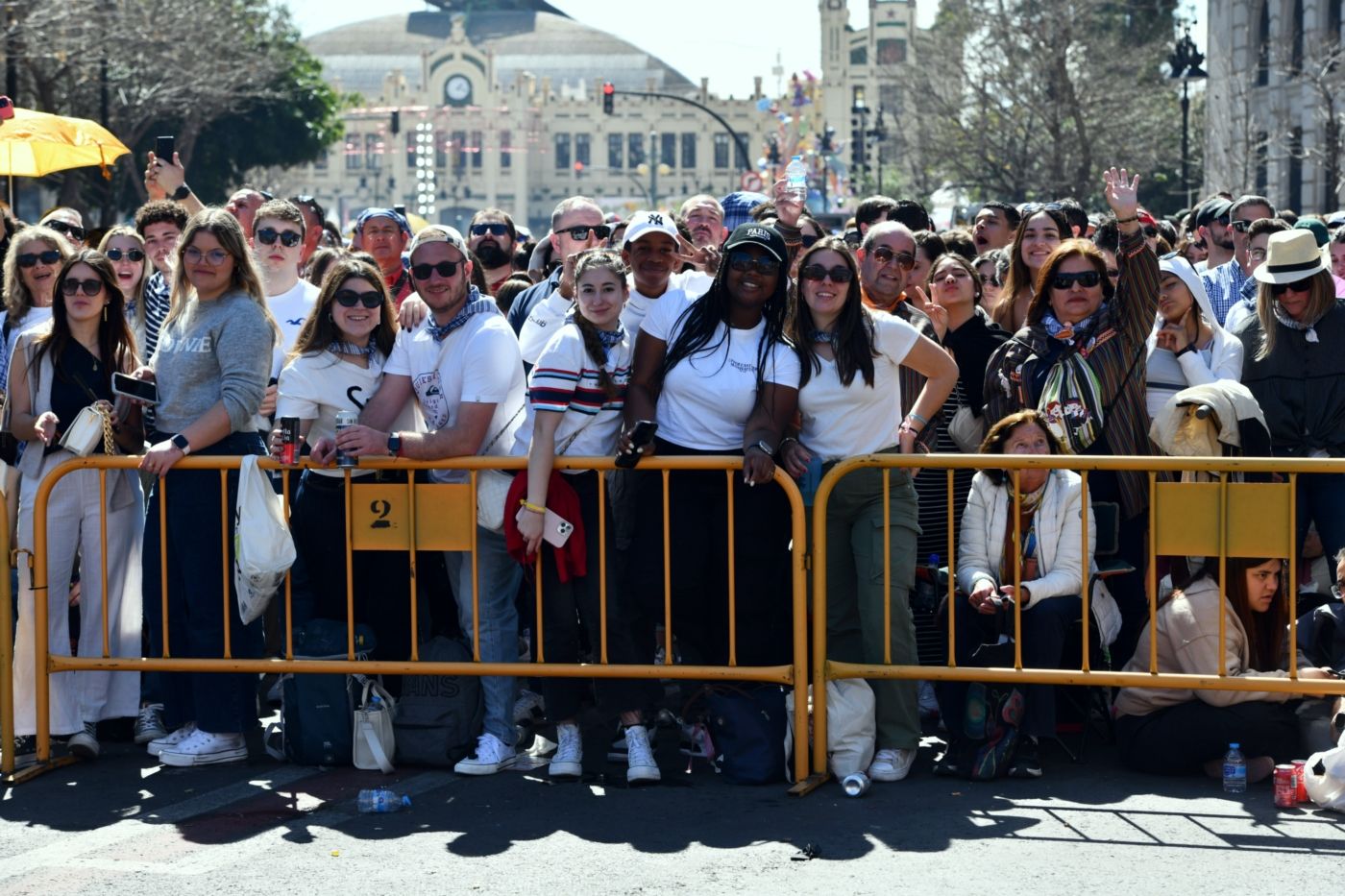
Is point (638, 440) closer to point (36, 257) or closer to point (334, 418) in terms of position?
point (334, 418)

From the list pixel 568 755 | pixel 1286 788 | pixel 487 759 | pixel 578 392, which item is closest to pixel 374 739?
pixel 487 759

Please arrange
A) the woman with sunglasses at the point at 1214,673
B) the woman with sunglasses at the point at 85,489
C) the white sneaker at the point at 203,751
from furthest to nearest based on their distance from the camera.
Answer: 1. the woman with sunglasses at the point at 85,489
2. the white sneaker at the point at 203,751
3. the woman with sunglasses at the point at 1214,673

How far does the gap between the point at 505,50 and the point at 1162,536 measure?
184m

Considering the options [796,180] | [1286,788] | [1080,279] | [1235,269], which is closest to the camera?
[1286,788]

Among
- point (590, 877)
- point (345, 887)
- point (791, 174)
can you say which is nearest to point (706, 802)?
point (590, 877)

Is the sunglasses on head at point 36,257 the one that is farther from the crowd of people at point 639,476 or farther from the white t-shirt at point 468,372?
the white t-shirt at point 468,372

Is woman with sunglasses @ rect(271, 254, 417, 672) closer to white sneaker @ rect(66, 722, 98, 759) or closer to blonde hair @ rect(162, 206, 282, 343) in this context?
blonde hair @ rect(162, 206, 282, 343)

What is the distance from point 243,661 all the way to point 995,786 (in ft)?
9.12

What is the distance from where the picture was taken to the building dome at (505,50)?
17988 cm

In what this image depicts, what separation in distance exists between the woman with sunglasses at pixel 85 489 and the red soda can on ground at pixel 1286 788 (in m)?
4.27

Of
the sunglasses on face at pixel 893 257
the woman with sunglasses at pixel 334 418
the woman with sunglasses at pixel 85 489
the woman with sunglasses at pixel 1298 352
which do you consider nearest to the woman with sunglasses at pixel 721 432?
the sunglasses on face at pixel 893 257

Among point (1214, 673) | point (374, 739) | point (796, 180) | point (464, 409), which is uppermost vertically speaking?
point (796, 180)

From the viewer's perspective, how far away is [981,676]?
6633mm

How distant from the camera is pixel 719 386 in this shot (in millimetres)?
6707
